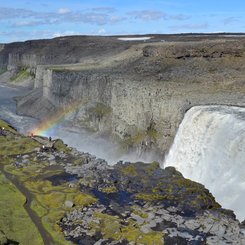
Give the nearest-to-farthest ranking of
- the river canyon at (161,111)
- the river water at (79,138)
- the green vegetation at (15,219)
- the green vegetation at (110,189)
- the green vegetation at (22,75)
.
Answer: the green vegetation at (15,219)
the river canyon at (161,111)
the green vegetation at (110,189)
the river water at (79,138)
the green vegetation at (22,75)

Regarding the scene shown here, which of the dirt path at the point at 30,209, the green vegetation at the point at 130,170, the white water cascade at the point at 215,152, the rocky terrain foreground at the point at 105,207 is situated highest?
the white water cascade at the point at 215,152

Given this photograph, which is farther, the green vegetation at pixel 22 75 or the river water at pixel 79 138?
the green vegetation at pixel 22 75

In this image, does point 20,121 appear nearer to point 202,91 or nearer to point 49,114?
point 49,114

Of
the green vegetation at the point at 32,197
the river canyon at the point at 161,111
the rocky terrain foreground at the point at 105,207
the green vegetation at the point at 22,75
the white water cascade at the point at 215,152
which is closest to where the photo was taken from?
the rocky terrain foreground at the point at 105,207

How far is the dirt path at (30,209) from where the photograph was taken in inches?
1319

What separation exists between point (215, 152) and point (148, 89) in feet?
71.3

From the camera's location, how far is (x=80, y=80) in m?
83.1

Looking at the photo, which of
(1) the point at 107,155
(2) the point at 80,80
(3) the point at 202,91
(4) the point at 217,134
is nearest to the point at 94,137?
(1) the point at 107,155

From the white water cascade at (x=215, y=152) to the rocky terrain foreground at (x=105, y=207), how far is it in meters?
1.59

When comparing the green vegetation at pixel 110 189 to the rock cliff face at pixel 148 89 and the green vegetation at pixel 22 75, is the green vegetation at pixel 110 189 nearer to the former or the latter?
the rock cliff face at pixel 148 89

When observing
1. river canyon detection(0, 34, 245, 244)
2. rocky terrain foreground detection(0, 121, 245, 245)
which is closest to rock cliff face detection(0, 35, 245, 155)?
river canyon detection(0, 34, 245, 244)

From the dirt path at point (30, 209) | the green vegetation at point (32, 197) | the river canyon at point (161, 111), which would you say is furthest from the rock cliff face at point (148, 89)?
the dirt path at point (30, 209)

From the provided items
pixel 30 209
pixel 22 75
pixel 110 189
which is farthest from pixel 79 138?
pixel 22 75

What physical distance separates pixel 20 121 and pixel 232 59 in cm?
4709
